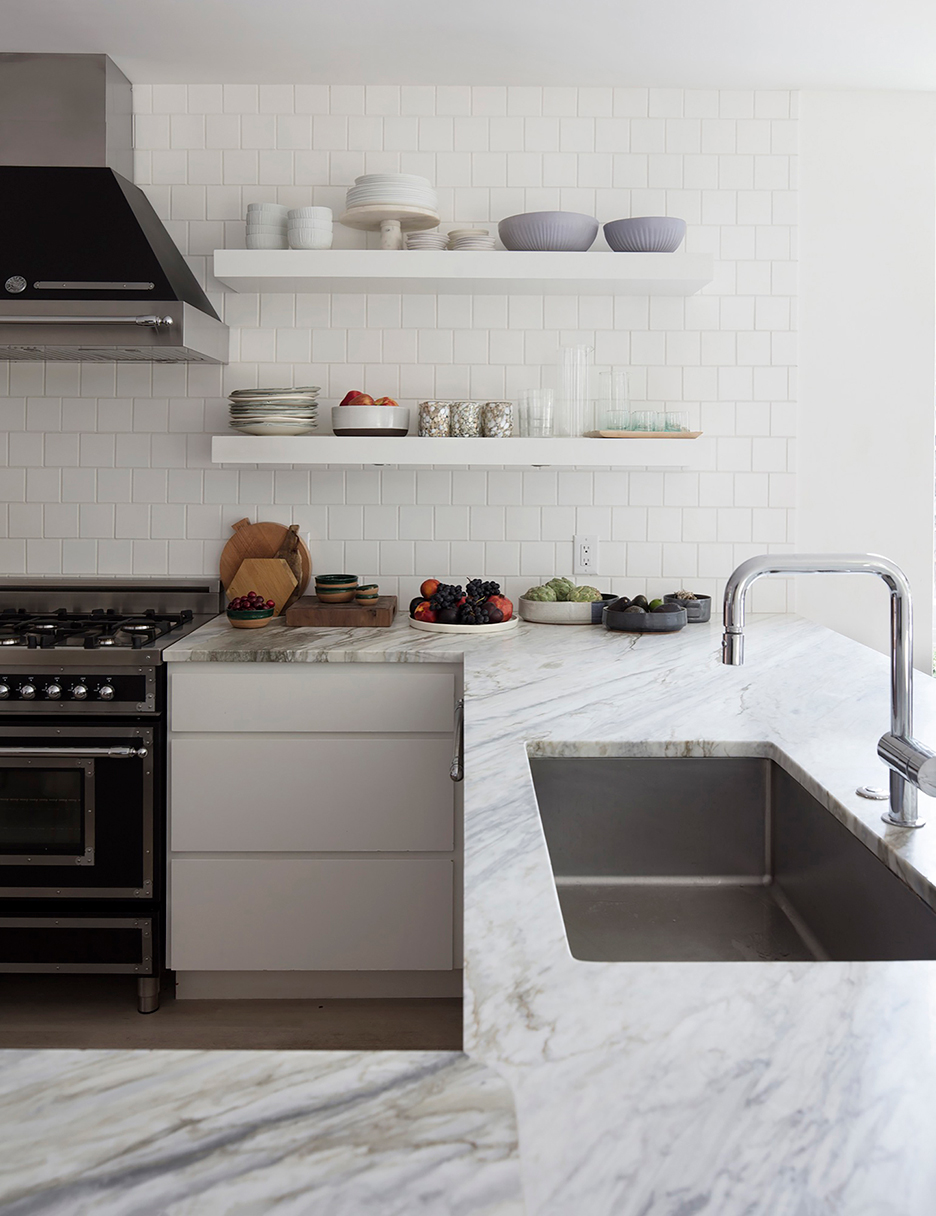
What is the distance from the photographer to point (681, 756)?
6.17ft

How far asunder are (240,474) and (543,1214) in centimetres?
315

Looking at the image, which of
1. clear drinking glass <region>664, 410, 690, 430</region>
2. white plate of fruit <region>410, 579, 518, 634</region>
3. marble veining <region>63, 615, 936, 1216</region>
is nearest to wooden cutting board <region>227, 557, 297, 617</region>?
white plate of fruit <region>410, 579, 518, 634</region>

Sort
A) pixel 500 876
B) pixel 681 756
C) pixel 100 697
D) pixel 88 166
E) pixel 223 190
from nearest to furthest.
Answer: pixel 500 876, pixel 681 756, pixel 100 697, pixel 88 166, pixel 223 190

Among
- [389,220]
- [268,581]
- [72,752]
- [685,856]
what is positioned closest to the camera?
[685,856]

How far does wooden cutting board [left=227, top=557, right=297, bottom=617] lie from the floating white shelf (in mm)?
388

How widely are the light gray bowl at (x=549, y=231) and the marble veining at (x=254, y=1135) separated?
9.56 ft

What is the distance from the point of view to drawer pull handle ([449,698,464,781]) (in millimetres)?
2127

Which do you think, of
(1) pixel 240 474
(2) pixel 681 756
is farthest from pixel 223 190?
(2) pixel 681 756

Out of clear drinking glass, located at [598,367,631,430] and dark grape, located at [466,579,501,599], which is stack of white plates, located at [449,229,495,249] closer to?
clear drinking glass, located at [598,367,631,430]

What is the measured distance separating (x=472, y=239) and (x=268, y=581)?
4.32ft

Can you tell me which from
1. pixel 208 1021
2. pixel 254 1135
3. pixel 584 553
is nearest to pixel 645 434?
pixel 584 553

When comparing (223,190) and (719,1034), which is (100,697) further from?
(719,1034)

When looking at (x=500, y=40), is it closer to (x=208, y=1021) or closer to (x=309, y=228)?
(x=309, y=228)

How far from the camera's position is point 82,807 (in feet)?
9.23
